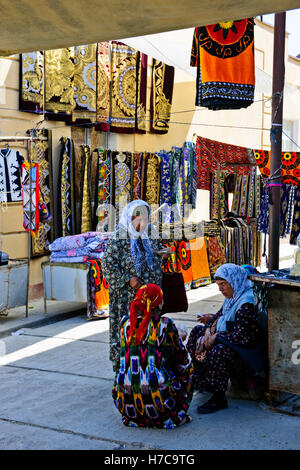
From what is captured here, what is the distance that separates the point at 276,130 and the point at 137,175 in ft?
10.3

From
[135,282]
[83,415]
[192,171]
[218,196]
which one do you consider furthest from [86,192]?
[83,415]

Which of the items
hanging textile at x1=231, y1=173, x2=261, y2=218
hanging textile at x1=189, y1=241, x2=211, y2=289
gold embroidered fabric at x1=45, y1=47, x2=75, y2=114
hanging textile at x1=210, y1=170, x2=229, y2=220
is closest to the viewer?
gold embroidered fabric at x1=45, y1=47, x2=75, y2=114

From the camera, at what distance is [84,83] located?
8359 mm

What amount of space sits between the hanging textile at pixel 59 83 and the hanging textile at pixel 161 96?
240 centimetres

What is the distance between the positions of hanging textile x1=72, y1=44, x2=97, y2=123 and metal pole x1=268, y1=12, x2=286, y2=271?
2886mm

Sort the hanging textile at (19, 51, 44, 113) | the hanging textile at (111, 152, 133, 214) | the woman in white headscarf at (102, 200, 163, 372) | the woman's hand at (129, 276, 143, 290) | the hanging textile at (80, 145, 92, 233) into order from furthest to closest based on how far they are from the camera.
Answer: the hanging textile at (111, 152, 133, 214) → the hanging textile at (80, 145, 92, 233) → the hanging textile at (19, 51, 44, 113) → the woman in white headscarf at (102, 200, 163, 372) → the woman's hand at (129, 276, 143, 290)

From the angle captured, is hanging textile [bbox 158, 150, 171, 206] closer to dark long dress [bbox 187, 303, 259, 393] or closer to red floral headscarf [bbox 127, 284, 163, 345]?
dark long dress [bbox 187, 303, 259, 393]

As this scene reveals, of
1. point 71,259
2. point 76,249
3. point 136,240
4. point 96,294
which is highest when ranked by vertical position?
point 136,240

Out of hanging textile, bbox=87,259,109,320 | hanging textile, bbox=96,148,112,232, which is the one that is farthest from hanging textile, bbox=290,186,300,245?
hanging textile, bbox=87,259,109,320

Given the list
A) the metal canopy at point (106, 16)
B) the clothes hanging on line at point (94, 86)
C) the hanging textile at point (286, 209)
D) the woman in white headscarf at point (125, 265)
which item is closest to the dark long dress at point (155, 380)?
the woman in white headscarf at point (125, 265)

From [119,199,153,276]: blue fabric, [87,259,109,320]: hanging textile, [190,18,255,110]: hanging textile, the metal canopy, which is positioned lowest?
[87,259,109,320]: hanging textile

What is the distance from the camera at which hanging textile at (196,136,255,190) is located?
33.5 feet

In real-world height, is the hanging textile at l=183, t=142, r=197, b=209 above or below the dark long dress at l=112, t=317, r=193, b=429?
above

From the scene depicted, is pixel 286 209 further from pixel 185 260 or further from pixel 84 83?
pixel 84 83
